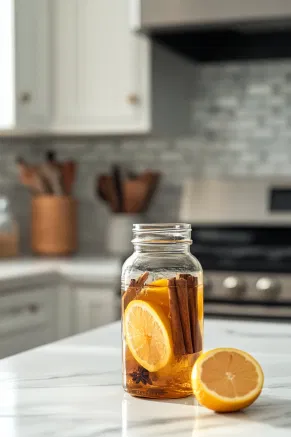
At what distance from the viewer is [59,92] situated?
333 cm

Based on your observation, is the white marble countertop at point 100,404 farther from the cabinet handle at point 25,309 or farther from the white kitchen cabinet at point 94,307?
the white kitchen cabinet at point 94,307

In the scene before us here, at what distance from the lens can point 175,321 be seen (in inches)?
38.7

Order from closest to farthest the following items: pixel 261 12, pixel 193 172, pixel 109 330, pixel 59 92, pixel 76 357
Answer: pixel 76 357 → pixel 109 330 → pixel 261 12 → pixel 59 92 → pixel 193 172

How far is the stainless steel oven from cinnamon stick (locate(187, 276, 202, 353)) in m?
1.78

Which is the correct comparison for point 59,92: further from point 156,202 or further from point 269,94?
point 269,94

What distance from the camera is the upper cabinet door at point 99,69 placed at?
3.19 meters

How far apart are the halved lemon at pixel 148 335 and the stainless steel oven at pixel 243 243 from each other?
5.90 ft

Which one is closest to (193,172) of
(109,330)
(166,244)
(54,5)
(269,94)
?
(269,94)

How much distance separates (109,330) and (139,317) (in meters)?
0.55

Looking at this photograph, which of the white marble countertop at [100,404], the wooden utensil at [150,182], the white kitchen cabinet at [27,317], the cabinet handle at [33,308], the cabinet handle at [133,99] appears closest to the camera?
the white marble countertop at [100,404]

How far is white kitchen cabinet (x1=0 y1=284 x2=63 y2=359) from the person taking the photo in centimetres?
274

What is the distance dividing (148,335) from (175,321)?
0.04 meters

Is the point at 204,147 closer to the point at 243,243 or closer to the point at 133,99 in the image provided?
the point at 133,99

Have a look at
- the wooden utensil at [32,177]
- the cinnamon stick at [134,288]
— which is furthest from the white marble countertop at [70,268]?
the cinnamon stick at [134,288]
